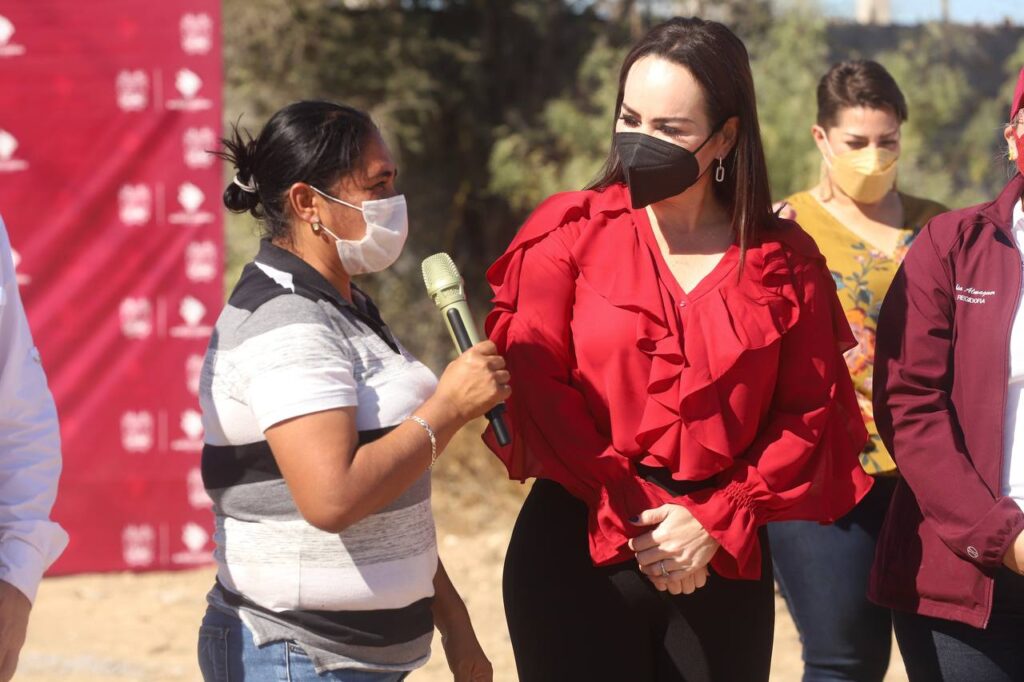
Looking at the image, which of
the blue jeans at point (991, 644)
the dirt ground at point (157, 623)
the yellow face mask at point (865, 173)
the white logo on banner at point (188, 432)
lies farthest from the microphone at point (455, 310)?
the white logo on banner at point (188, 432)

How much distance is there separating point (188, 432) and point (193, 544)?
593 mm

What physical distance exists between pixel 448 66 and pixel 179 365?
4.29 metres

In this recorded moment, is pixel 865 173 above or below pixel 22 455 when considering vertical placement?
above

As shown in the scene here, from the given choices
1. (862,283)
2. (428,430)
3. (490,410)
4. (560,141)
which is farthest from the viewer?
(560,141)

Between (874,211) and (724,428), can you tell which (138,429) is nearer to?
(874,211)

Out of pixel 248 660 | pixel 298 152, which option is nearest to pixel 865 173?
pixel 298 152

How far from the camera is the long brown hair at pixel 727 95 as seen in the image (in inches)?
103

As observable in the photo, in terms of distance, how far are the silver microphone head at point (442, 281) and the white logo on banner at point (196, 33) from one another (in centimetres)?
419

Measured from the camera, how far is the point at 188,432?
639cm

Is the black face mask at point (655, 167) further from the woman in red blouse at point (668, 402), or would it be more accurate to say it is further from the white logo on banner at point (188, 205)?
the white logo on banner at point (188, 205)

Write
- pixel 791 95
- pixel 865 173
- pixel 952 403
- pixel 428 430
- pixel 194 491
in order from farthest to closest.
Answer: pixel 791 95 < pixel 194 491 < pixel 865 173 < pixel 952 403 < pixel 428 430

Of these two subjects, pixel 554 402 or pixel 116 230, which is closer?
pixel 554 402

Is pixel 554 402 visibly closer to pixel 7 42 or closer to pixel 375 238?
pixel 375 238

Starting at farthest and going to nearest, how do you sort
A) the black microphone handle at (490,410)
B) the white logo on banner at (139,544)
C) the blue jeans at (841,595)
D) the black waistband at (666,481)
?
the white logo on banner at (139,544) → the blue jeans at (841,595) → the black waistband at (666,481) → the black microphone handle at (490,410)
